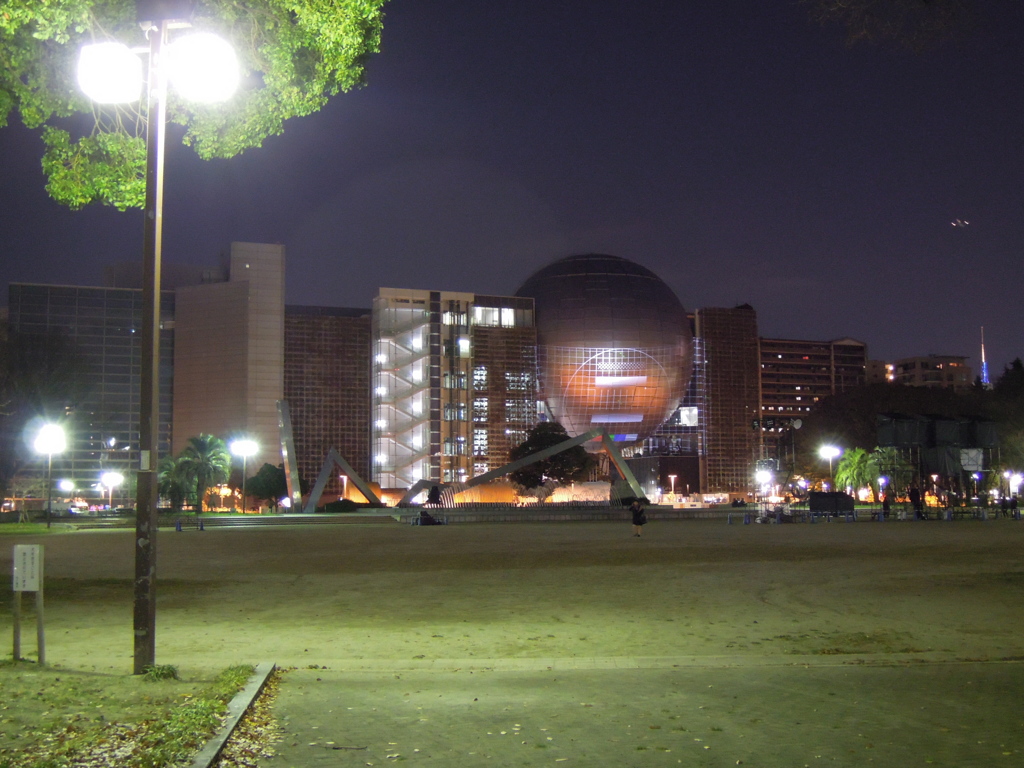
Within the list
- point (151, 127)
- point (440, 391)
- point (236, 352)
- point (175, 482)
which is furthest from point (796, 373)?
point (151, 127)

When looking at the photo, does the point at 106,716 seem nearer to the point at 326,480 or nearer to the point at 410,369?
the point at 326,480

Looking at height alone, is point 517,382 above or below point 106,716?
above

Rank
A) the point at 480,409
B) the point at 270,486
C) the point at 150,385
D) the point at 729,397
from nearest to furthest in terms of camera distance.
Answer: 1. the point at 150,385
2. the point at 270,486
3. the point at 480,409
4. the point at 729,397

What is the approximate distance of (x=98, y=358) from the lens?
95500 millimetres

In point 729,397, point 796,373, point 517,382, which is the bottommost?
point 729,397

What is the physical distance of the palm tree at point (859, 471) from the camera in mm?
71250

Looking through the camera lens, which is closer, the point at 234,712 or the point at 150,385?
the point at 234,712

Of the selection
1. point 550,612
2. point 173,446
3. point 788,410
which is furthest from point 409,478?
point 788,410

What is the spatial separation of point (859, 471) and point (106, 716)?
72.5 m

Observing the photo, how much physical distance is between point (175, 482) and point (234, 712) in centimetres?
6231

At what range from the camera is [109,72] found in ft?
30.2

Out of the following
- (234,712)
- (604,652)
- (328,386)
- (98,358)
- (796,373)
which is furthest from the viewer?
(796,373)

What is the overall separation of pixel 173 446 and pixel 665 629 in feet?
313

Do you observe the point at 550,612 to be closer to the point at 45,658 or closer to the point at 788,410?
the point at 45,658
